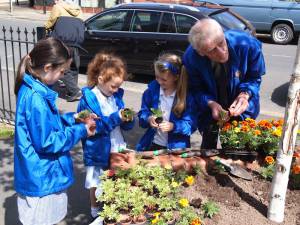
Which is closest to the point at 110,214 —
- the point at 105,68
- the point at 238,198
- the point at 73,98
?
the point at 238,198

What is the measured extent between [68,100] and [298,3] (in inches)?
364

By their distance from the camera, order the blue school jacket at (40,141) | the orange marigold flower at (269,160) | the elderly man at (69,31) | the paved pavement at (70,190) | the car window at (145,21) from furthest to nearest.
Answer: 1. the car window at (145,21)
2. the elderly man at (69,31)
3. the paved pavement at (70,190)
4. the orange marigold flower at (269,160)
5. the blue school jacket at (40,141)

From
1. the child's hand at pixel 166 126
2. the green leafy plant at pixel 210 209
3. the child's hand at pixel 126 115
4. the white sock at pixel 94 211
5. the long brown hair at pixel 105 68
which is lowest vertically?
the white sock at pixel 94 211

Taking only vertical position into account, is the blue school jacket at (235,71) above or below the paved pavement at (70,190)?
above

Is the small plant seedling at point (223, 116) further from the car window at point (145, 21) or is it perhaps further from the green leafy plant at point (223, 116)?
the car window at point (145, 21)

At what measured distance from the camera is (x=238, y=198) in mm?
2633

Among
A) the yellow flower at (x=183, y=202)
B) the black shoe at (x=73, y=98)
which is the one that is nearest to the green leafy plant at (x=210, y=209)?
the yellow flower at (x=183, y=202)

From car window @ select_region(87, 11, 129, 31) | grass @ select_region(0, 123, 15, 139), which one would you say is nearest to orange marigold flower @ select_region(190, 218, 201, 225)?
grass @ select_region(0, 123, 15, 139)

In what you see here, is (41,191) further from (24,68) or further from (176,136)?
(176,136)

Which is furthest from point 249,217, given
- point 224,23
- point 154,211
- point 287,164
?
point 224,23

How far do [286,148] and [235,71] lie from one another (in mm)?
898

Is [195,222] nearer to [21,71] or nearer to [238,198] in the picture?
[238,198]

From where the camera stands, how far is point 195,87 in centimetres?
319

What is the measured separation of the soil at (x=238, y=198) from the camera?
7.98ft
